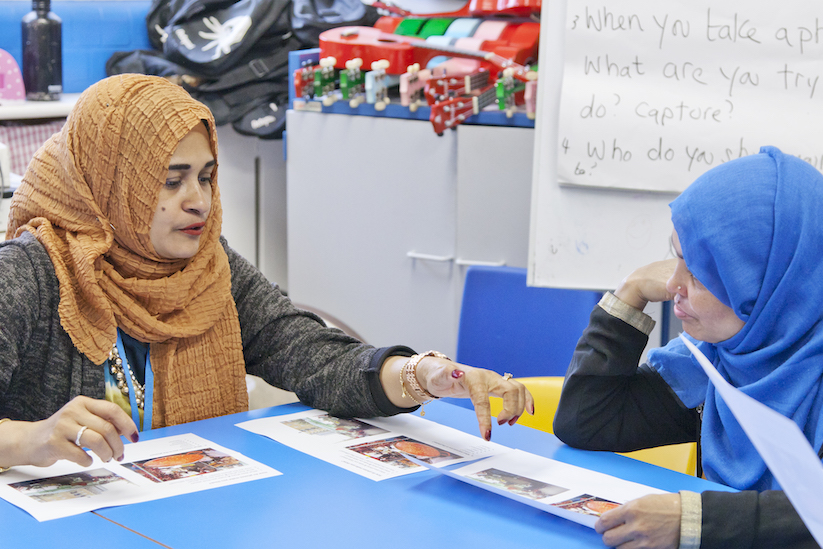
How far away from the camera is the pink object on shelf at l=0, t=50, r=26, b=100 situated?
3158mm

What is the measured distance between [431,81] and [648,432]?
1.57 metres

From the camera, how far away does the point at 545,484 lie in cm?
122

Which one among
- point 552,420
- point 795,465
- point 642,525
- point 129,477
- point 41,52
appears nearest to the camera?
point 795,465

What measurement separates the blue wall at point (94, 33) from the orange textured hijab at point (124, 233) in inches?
92.2

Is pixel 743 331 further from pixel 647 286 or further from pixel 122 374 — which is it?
pixel 122 374

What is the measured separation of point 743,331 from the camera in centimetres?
126

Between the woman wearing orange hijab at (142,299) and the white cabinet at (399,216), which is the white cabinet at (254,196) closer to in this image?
the white cabinet at (399,216)

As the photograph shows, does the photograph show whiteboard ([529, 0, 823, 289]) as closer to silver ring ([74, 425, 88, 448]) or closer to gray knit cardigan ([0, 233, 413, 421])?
gray knit cardigan ([0, 233, 413, 421])

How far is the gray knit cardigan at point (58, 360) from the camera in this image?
140 centimetres

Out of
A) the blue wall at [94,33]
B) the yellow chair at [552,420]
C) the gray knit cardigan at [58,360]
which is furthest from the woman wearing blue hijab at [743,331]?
the blue wall at [94,33]

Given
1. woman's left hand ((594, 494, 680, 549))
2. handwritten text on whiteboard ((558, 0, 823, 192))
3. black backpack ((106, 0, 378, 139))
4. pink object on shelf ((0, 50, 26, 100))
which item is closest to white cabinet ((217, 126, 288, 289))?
black backpack ((106, 0, 378, 139))

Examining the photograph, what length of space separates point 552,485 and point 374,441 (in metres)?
0.30

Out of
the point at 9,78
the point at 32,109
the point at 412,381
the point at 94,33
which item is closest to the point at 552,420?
the point at 412,381

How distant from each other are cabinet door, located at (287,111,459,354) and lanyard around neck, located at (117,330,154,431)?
1.47m
